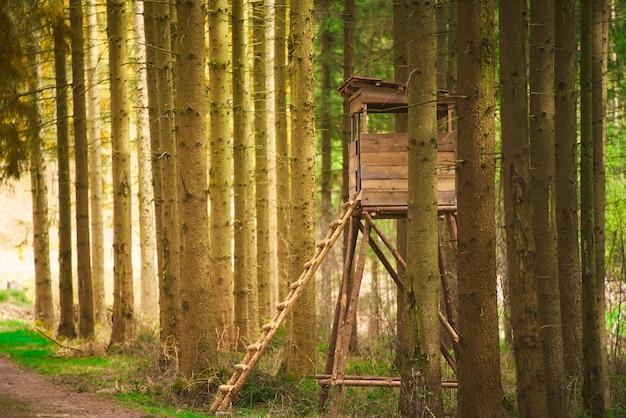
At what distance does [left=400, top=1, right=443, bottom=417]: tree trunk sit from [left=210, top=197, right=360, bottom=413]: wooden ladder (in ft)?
6.05

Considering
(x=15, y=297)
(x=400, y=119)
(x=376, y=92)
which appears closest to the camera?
(x=376, y=92)

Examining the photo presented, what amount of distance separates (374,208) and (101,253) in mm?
13025

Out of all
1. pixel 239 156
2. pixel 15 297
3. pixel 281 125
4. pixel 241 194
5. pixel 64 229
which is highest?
pixel 281 125

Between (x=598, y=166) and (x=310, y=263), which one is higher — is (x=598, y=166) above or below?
above

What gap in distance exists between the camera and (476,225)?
9.21 m

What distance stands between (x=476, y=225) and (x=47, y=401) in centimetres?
732

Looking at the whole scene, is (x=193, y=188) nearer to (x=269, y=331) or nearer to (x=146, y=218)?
(x=269, y=331)

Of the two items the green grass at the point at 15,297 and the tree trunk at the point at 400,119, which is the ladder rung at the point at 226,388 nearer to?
the tree trunk at the point at 400,119

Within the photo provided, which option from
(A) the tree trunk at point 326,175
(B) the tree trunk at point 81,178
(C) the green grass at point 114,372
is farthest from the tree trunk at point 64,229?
(A) the tree trunk at point 326,175

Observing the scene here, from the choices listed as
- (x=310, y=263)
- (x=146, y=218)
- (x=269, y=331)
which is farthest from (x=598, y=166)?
(x=146, y=218)

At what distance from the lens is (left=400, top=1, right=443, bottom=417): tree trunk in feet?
34.5

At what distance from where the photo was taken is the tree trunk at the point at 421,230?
10523 millimetres

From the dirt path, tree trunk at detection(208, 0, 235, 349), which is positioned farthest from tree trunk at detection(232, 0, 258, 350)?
the dirt path

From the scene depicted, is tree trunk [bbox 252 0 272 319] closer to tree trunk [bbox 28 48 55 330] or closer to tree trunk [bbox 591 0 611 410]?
tree trunk [bbox 28 48 55 330]
